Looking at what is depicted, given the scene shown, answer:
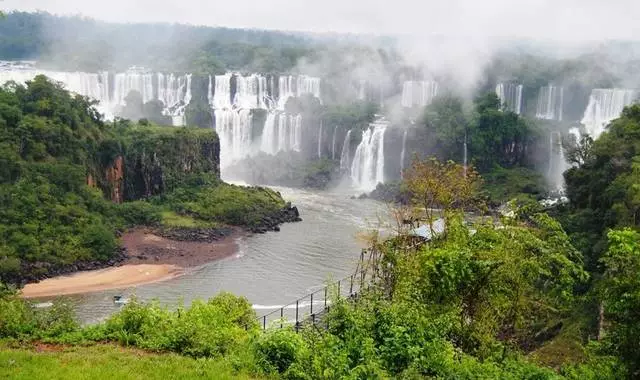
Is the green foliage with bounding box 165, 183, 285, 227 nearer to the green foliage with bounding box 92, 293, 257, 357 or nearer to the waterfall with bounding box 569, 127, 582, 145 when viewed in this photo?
the waterfall with bounding box 569, 127, 582, 145

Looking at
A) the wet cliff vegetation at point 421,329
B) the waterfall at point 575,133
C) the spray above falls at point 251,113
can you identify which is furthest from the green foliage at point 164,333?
the spray above falls at point 251,113

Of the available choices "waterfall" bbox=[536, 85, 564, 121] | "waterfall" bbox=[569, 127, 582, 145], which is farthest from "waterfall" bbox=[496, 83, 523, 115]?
"waterfall" bbox=[569, 127, 582, 145]

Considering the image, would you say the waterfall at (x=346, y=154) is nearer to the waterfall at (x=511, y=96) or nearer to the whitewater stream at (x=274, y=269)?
the whitewater stream at (x=274, y=269)

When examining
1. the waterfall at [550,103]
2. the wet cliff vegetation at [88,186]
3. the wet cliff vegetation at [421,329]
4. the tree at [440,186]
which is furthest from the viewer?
the waterfall at [550,103]

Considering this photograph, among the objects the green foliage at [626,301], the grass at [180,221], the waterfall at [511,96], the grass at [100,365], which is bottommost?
the grass at [180,221]

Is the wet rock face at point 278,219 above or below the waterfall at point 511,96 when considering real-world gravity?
below

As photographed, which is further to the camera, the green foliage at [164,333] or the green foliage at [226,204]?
the green foliage at [226,204]

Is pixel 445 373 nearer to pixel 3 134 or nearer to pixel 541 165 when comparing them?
pixel 3 134
